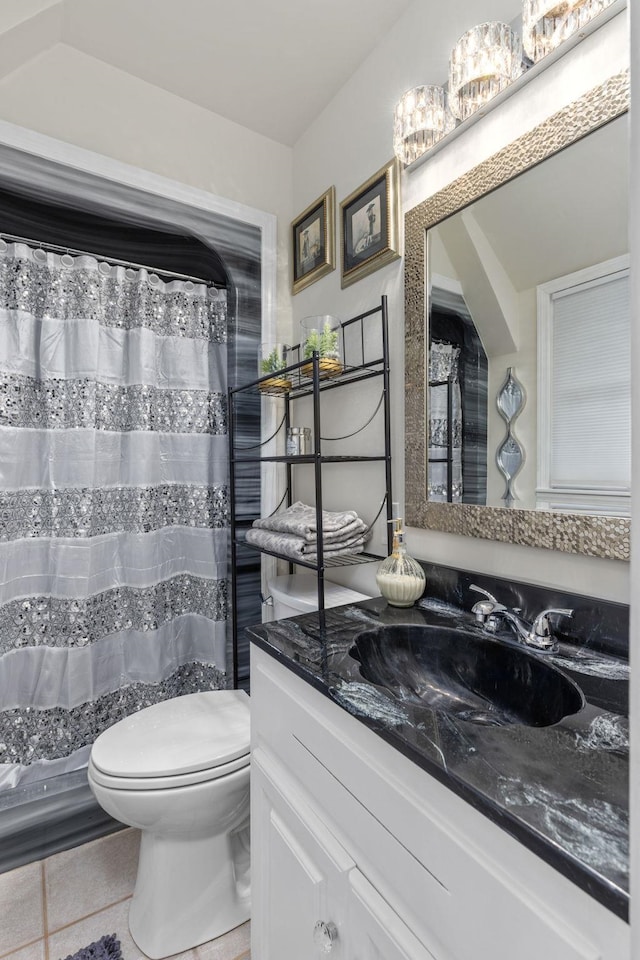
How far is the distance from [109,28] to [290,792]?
2.14 meters

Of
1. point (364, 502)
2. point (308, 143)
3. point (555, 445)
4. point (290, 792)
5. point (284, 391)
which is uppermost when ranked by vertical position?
point (308, 143)

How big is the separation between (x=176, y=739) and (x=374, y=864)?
2.45ft

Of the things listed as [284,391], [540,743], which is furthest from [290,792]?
[284,391]

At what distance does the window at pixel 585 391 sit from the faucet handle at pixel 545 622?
0.68ft

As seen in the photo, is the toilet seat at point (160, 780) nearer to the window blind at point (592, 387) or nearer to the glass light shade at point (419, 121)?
the window blind at point (592, 387)

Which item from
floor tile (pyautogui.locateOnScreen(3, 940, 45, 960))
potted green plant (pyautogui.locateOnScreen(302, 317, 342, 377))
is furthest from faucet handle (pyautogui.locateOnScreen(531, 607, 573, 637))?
floor tile (pyautogui.locateOnScreen(3, 940, 45, 960))

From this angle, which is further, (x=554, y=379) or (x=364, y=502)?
(x=364, y=502)

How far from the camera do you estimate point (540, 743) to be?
665 millimetres

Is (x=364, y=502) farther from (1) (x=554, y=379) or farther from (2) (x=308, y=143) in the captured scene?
(2) (x=308, y=143)

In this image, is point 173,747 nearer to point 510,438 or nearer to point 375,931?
point 375,931

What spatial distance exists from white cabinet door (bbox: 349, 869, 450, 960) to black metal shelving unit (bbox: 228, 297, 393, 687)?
569 mm

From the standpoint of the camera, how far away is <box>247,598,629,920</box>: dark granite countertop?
0.49 metres

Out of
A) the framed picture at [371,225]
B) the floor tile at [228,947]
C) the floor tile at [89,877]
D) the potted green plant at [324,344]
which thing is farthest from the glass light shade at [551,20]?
the floor tile at [89,877]

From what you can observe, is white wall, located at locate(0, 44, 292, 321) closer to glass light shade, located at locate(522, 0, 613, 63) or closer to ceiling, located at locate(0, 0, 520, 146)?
ceiling, located at locate(0, 0, 520, 146)
